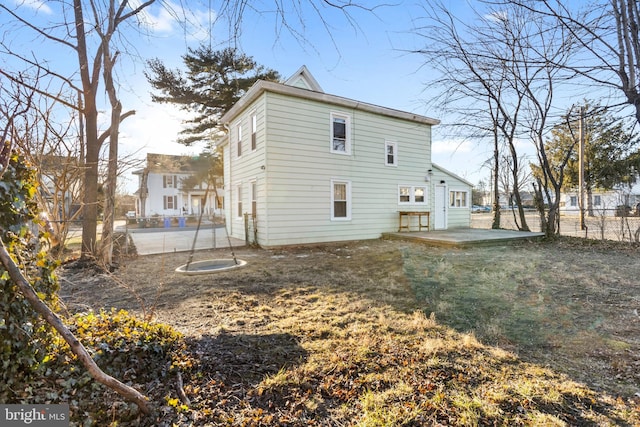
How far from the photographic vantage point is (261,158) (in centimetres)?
902

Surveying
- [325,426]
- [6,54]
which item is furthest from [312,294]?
[6,54]

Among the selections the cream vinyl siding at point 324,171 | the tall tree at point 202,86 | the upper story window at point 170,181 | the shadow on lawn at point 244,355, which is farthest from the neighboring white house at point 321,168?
the upper story window at point 170,181

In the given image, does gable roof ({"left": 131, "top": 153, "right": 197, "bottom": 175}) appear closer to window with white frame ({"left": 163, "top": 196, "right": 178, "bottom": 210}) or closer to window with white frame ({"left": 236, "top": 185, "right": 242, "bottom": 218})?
window with white frame ({"left": 163, "top": 196, "right": 178, "bottom": 210})

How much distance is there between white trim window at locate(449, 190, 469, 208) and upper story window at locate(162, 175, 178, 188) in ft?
84.4

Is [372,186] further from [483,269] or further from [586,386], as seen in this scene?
[586,386]

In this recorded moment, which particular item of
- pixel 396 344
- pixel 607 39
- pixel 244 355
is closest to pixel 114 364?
pixel 244 355

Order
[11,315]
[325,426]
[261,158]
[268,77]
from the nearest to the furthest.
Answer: [11,315] → [325,426] → [261,158] → [268,77]

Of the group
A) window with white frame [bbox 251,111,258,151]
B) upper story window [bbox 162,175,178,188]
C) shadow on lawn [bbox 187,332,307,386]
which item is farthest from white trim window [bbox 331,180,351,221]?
upper story window [bbox 162,175,178,188]

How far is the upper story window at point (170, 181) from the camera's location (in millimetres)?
29163

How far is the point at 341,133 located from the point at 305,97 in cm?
179

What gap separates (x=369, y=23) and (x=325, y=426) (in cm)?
258

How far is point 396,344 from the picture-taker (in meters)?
2.83

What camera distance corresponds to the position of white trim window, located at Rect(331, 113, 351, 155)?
10086mm

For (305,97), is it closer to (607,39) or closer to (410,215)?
(410,215)
